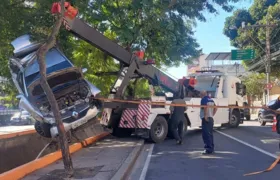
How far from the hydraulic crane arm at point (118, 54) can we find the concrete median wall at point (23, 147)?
1823mm

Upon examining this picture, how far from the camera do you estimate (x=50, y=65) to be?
8.83 m

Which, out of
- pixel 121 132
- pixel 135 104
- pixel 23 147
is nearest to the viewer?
pixel 23 147

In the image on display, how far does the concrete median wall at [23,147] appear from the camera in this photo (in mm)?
9969

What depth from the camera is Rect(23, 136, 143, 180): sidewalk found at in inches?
272

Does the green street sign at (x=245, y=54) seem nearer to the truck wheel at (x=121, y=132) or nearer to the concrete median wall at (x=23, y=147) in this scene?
the truck wheel at (x=121, y=132)

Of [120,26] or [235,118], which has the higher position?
[120,26]

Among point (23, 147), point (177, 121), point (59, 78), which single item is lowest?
point (23, 147)

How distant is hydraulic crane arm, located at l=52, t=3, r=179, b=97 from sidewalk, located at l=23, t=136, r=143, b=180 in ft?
5.99

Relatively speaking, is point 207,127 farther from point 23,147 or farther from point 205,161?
point 23,147

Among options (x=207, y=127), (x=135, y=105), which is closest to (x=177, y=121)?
(x=135, y=105)

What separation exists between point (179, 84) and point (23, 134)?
623cm

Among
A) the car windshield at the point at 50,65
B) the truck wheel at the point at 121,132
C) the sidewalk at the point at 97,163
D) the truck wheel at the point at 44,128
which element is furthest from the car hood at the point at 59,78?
the truck wheel at the point at 121,132

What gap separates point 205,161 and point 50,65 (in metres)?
4.47

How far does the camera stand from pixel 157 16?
1430cm
